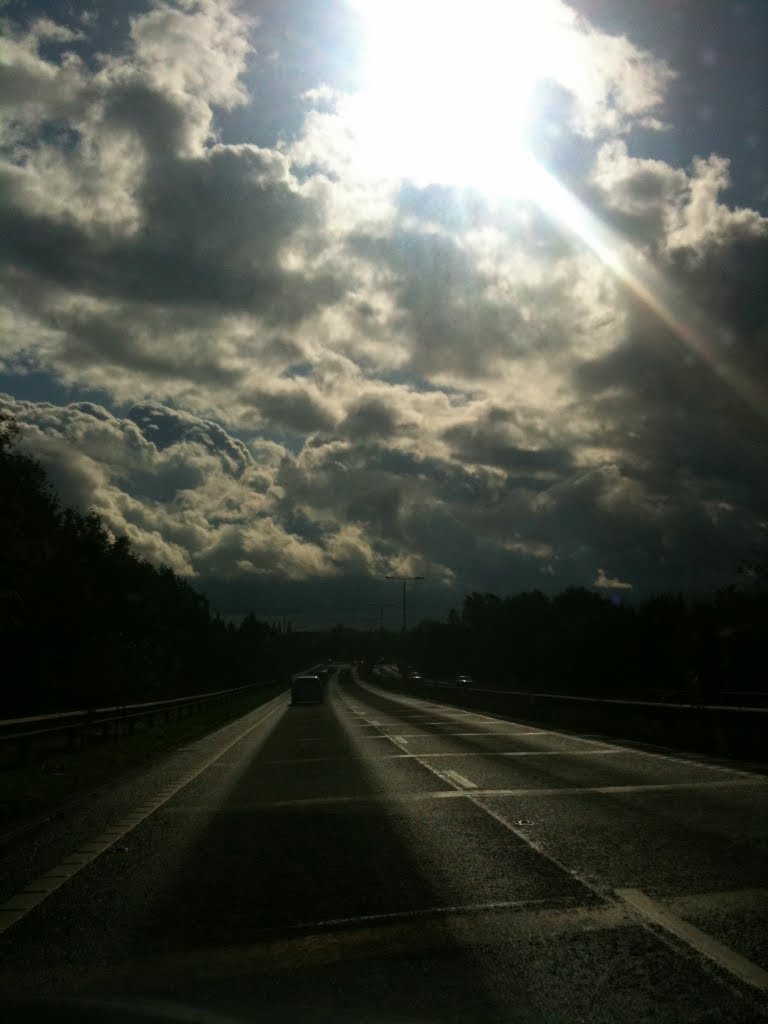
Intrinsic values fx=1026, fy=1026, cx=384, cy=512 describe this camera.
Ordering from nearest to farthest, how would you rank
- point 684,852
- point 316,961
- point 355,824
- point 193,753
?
point 316,961
point 684,852
point 355,824
point 193,753

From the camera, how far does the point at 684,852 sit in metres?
9.11

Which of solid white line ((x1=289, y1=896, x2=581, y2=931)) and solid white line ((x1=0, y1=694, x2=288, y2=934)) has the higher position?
solid white line ((x1=289, y1=896, x2=581, y2=931))

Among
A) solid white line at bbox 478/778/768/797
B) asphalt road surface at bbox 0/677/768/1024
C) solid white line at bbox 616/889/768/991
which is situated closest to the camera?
asphalt road surface at bbox 0/677/768/1024

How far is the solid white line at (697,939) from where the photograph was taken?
18.1 ft

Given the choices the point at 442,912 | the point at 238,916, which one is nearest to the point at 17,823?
the point at 238,916

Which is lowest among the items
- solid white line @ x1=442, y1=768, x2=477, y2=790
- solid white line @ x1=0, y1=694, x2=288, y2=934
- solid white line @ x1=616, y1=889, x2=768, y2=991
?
solid white line @ x1=0, y1=694, x2=288, y2=934

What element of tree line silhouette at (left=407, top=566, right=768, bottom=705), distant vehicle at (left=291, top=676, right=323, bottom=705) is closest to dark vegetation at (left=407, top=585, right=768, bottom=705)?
tree line silhouette at (left=407, top=566, right=768, bottom=705)

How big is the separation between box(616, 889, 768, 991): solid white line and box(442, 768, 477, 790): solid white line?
7.35 meters

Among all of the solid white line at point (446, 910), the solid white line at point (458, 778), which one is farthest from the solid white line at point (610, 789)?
the solid white line at point (446, 910)

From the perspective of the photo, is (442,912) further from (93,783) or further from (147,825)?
(93,783)

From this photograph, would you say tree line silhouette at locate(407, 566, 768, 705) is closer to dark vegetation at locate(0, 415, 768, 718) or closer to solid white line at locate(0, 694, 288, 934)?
dark vegetation at locate(0, 415, 768, 718)

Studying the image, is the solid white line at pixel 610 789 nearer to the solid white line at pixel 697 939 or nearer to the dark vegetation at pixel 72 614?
the solid white line at pixel 697 939

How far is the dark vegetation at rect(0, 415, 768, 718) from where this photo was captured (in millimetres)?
53031

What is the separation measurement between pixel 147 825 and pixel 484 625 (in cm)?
15999
